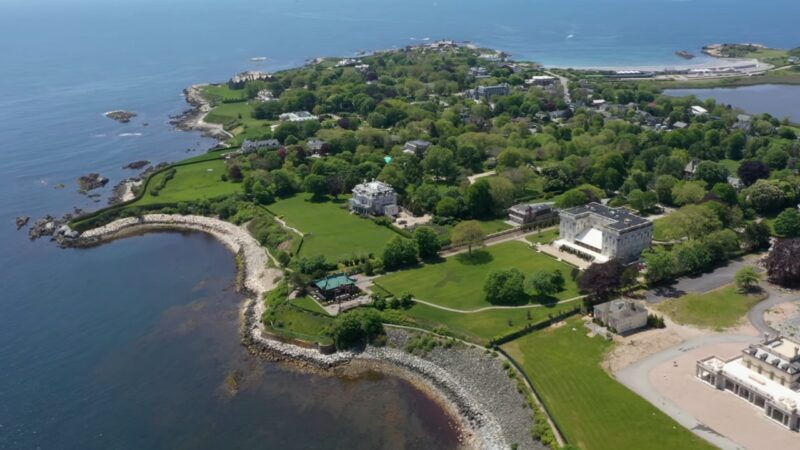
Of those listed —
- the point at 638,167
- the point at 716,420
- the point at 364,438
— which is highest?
the point at 638,167

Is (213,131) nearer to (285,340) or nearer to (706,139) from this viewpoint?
(285,340)

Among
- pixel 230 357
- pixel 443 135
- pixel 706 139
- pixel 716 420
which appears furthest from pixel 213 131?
pixel 716 420

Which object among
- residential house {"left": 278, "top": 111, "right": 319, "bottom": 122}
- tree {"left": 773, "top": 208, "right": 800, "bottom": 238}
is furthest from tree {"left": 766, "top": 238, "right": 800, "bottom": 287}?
residential house {"left": 278, "top": 111, "right": 319, "bottom": 122}

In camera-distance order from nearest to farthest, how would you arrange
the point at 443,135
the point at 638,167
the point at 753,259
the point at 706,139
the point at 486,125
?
the point at 753,259, the point at 638,167, the point at 706,139, the point at 443,135, the point at 486,125

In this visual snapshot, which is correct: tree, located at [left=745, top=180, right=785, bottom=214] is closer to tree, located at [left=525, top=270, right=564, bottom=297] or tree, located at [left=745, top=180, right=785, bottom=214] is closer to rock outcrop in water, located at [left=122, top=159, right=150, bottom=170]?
tree, located at [left=525, top=270, right=564, bottom=297]

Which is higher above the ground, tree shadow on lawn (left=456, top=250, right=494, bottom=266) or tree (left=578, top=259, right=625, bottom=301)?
tree (left=578, top=259, right=625, bottom=301)

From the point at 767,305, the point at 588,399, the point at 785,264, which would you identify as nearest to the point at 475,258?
the point at 588,399

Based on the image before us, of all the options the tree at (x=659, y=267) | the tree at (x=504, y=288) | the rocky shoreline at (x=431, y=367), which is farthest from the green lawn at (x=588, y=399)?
the tree at (x=659, y=267)
